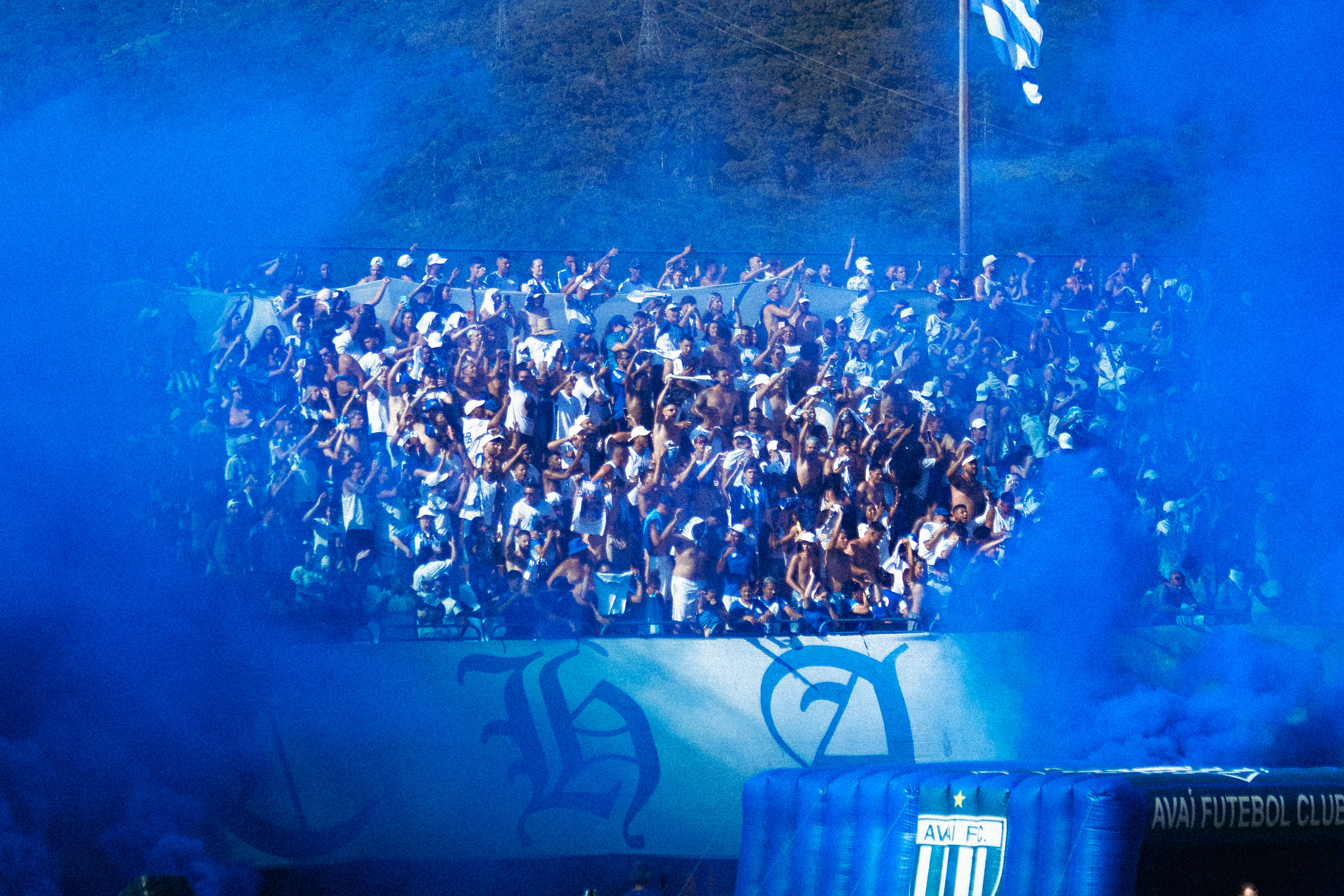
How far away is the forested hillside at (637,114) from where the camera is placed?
2997 cm

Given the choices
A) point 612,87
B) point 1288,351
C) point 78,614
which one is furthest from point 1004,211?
point 78,614

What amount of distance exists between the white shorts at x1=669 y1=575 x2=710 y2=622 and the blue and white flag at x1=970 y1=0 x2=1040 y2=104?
748 centimetres

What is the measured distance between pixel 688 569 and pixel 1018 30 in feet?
26.2

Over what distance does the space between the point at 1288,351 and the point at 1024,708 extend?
477cm

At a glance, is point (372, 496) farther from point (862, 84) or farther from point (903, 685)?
point (862, 84)

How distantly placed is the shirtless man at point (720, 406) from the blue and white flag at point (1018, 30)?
5.61 metres

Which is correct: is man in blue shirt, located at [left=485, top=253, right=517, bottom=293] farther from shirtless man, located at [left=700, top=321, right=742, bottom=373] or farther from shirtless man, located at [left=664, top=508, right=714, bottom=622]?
shirtless man, located at [left=664, top=508, right=714, bottom=622]

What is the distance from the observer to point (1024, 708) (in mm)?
9359

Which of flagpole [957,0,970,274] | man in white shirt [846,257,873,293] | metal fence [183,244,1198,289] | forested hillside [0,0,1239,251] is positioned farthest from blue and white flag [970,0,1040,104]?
forested hillside [0,0,1239,251]

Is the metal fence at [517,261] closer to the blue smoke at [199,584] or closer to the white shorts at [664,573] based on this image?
the blue smoke at [199,584]

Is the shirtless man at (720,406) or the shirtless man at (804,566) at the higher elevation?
the shirtless man at (720,406)

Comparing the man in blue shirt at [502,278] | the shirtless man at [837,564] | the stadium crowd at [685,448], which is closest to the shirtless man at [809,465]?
the stadium crowd at [685,448]

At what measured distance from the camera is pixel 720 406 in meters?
11.2

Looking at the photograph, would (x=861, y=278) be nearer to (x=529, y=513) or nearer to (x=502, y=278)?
(x=502, y=278)
